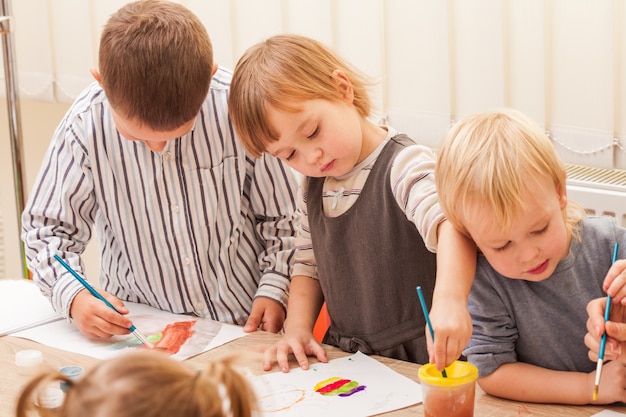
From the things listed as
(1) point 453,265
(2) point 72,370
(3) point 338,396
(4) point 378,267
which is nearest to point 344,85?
(4) point 378,267

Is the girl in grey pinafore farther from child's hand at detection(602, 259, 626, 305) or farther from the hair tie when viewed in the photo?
the hair tie

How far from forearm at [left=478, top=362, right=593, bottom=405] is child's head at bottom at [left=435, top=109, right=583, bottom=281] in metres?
0.13

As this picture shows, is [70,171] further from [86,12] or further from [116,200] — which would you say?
[86,12]

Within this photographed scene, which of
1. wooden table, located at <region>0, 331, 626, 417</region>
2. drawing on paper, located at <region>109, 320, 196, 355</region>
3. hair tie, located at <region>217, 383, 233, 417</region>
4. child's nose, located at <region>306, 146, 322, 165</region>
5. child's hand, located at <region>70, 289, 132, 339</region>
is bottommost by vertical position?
drawing on paper, located at <region>109, 320, 196, 355</region>

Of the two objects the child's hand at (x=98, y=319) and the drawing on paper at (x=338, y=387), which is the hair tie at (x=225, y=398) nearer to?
the drawing on paper at (x=338, y=387)

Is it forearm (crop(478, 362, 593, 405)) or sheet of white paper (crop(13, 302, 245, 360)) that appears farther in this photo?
sheet of white paper (crop(13, 302, 245, 360))

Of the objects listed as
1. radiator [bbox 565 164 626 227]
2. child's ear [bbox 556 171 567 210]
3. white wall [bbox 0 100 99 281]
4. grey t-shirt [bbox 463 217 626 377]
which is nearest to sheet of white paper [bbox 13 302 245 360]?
grey t-shirt [bbox 463 217 626 377]

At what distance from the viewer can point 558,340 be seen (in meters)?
1.27

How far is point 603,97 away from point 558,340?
79 centimetres

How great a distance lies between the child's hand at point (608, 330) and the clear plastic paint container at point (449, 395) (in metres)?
0.16

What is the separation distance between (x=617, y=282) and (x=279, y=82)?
60 cm

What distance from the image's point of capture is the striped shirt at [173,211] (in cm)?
170

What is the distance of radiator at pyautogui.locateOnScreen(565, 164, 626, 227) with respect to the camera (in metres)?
1.84

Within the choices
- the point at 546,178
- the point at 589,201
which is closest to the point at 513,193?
the point at 546,178
